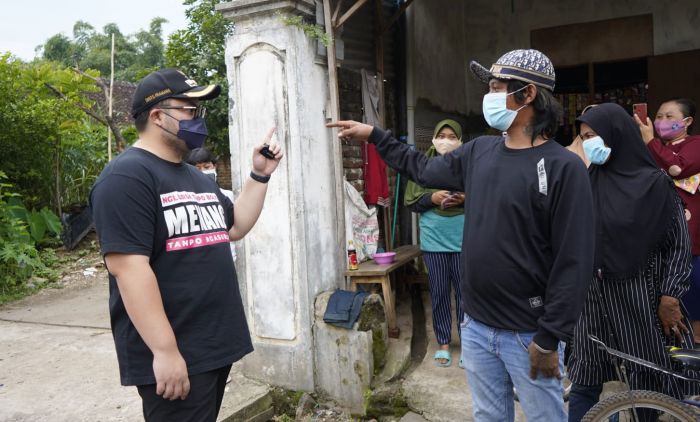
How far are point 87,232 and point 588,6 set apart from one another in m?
9.70

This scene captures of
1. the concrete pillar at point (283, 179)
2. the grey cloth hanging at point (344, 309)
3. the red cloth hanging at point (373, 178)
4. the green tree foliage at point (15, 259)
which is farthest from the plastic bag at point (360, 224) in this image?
the green tree foliage at point (15, 259)

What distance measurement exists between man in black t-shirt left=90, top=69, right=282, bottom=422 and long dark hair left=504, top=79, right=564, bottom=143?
49.7 inches

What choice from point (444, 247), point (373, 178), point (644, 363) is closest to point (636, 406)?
point (644, 363)

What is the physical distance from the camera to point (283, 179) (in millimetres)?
4379

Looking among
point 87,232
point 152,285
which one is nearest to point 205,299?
point 152,285

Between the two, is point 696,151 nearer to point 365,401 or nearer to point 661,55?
point 365,401

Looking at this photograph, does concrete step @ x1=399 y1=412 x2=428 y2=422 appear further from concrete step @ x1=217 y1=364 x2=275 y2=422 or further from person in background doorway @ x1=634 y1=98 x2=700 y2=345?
person in background doorway @ x1=634 y1=98 x2=700 y2=345

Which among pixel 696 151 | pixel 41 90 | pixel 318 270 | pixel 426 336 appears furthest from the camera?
pixel 41 90

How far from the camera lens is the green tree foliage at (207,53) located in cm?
872

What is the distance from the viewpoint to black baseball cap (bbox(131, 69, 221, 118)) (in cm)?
221

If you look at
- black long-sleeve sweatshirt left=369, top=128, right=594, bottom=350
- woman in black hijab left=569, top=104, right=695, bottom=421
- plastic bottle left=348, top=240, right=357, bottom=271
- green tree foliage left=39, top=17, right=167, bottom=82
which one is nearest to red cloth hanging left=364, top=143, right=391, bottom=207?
plastic bottle left=348, top=240, right=357, bottom=271

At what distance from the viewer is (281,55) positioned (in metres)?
4.32

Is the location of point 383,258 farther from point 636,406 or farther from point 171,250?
point 171,250

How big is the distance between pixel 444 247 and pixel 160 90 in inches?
111
